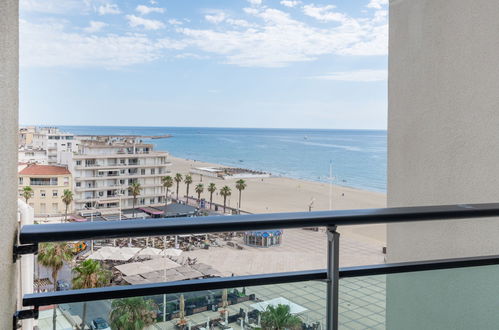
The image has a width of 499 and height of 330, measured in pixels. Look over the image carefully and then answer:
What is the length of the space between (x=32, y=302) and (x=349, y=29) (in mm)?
37758

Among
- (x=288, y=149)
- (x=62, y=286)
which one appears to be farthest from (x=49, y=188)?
(x=288, y=149)

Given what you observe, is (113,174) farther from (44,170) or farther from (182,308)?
(182,308)

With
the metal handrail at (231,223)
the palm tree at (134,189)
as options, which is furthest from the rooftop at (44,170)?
the metal handrail at (231,223)

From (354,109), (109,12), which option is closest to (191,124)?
(109,12)

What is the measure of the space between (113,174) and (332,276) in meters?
13.2

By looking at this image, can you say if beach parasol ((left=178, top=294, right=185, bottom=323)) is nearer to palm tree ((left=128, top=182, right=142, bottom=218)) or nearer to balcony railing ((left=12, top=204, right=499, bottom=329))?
balcony railing ((left=12, top=204, right=499, bottom=329))

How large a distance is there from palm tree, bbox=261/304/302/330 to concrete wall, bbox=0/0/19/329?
627 millimetres

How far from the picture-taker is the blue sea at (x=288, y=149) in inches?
999

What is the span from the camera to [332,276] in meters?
1.16

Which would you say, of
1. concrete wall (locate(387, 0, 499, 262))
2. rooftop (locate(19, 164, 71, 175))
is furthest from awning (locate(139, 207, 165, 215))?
concrete wall (locate(387, 0, 499, 262))

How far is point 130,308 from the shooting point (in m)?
1.03

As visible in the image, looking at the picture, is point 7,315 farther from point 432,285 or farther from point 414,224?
point 414,224

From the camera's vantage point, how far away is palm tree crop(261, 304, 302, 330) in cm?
117

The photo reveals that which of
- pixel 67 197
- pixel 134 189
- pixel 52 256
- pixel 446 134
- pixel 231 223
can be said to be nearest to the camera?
pixel 231 223
